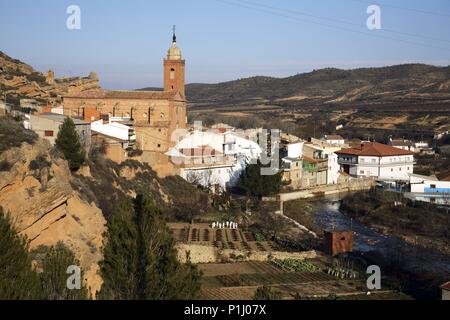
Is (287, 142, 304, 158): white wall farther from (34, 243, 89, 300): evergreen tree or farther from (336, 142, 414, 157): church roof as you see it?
(34, 243, 89, 300): evergreen tree

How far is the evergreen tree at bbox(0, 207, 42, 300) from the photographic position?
29.8 ft

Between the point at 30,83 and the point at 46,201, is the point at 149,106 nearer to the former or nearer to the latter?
the point at 30,83

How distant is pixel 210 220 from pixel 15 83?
20.7 metres

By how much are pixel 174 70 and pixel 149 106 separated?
3074 millimetres

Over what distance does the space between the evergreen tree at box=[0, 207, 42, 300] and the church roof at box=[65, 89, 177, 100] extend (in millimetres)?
26066

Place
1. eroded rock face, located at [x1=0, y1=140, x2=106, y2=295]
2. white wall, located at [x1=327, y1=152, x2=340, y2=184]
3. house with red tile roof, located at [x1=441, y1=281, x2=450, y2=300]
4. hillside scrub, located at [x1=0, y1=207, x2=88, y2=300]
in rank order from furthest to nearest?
white wall, located at [x1=327, y1=152, x2=340, y2=184]
house with red tile roof, located at [x1=441, y1=281, x2=450, y2=300]
eroded rock face, located at [x1=0, y1=140, x2=106, y2=295]
hillside scrub, located at [x1=0, y1=207, x2=88, y2=300]

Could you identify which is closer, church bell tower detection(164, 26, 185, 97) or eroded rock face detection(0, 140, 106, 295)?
eroded rock face detection(0, 140, 106, 295)

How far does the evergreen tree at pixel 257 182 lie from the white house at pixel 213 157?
5.01ft

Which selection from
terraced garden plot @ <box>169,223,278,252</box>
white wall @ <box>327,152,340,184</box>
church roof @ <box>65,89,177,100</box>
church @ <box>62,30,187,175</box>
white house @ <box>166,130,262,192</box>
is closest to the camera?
terraced garden plot @ <box>169,223,278,252</box>

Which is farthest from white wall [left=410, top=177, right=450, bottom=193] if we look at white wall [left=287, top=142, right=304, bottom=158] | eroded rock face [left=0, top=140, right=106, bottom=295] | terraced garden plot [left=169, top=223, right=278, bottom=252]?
eroded rock face [left=0, top=140, right=106, bottom=295]

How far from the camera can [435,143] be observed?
63.1 metres

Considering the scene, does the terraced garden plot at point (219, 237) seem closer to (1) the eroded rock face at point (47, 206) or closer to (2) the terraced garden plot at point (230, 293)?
(2) the terraced garden plot at point (230, 293)

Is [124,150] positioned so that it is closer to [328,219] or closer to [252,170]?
[252,170]
